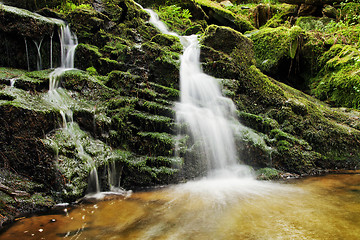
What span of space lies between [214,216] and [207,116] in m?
3.09

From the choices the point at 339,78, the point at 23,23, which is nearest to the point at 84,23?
the point at 23,23

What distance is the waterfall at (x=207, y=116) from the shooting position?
525 centimetres

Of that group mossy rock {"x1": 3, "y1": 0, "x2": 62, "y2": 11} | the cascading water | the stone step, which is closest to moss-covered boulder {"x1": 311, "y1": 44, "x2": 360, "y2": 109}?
the stone step

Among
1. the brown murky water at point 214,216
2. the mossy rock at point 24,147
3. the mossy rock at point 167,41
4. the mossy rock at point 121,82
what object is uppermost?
the mossy rock at point 167,41

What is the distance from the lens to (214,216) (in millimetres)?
3117

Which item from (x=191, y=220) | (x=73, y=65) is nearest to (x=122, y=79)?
(x=73, y=65)

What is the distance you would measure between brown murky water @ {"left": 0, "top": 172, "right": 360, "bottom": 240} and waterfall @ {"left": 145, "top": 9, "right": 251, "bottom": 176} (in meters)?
1.04

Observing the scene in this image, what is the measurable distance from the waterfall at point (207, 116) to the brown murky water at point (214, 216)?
1.04 metres

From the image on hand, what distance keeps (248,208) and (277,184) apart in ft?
5.12

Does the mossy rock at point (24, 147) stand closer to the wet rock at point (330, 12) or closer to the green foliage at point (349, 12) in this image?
the green foliage at point (349, 12)

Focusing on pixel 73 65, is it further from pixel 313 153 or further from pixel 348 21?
pixel 348 21

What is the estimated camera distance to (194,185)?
4535mm

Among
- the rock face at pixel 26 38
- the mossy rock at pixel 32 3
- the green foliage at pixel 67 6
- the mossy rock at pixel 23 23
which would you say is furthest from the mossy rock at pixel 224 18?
the mossy rock at pixel 23 23

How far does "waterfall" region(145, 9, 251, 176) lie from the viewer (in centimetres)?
525
